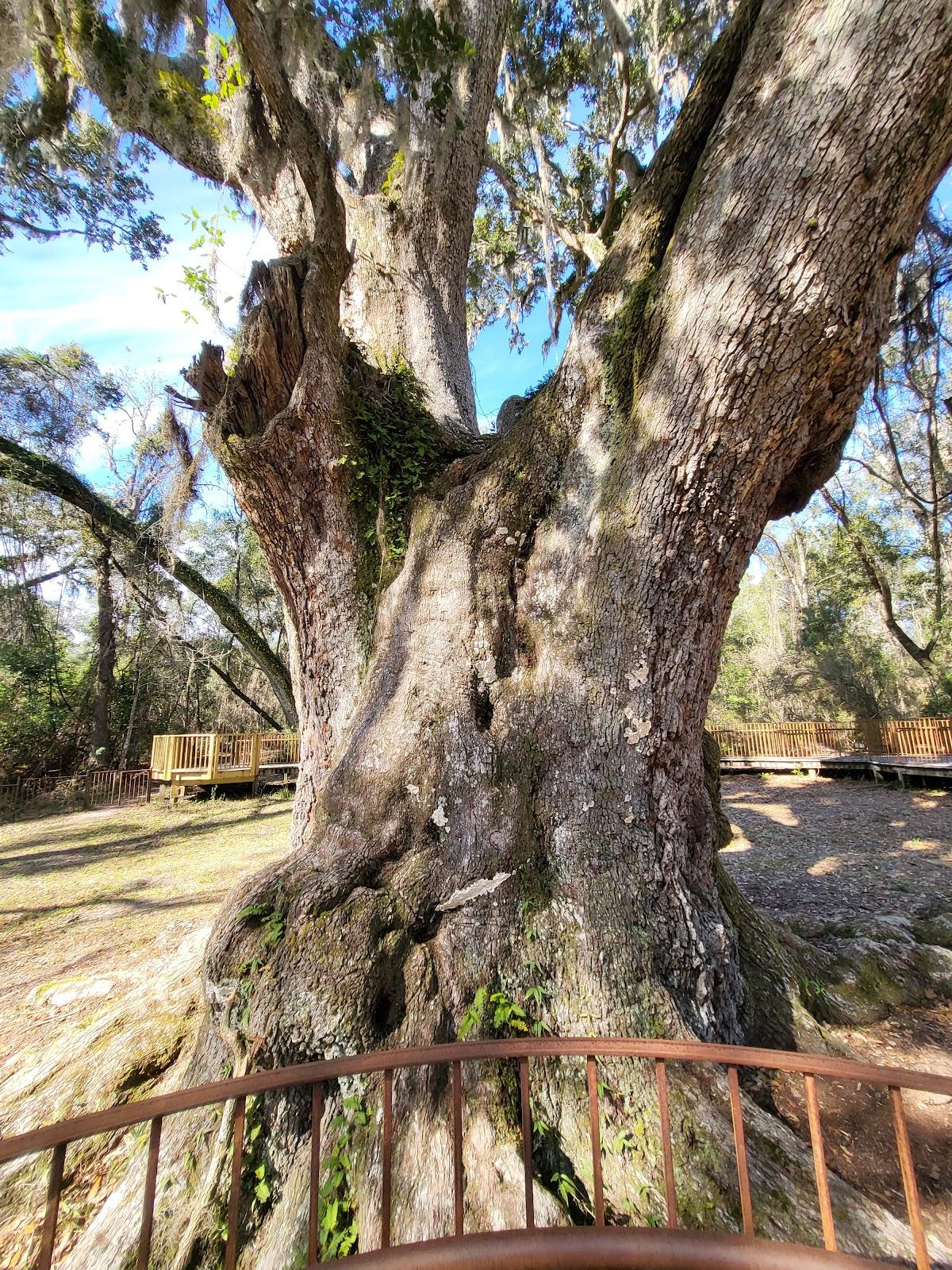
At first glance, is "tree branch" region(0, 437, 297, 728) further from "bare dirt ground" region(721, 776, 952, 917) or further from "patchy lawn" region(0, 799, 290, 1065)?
"bare dirt ground" region(721, 776, 952, 917)

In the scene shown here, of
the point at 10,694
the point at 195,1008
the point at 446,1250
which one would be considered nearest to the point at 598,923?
the point at 446,1250

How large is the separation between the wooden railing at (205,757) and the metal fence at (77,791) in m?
A: 0.72

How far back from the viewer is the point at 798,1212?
1703 millimetres

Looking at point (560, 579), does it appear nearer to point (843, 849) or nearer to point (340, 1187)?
point (340, 1187)

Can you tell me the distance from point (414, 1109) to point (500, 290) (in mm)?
10869

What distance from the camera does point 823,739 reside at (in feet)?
54.6

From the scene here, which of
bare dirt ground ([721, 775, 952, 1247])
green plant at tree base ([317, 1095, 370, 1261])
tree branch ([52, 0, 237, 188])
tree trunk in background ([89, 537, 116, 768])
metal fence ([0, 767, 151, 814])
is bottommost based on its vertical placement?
bare dirt ground ([721, 775, 952, 1247])

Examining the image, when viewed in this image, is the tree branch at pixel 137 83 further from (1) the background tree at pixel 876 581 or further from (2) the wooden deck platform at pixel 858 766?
(2) the wooden deck platform at pixel 858 766

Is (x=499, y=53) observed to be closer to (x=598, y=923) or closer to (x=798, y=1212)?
(x=598, y=923)

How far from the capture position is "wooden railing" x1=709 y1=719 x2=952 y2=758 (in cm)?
1427

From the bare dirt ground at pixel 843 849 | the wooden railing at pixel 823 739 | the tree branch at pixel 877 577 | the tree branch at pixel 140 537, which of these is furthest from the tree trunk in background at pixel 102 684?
the tree branch at pixel 877 577

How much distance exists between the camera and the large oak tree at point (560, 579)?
198 centimetres

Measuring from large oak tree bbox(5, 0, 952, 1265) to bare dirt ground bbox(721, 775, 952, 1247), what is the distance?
404 mm

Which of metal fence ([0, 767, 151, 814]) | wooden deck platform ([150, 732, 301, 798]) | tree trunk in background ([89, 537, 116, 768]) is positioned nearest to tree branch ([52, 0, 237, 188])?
wooden deck platform ([150, 732, 301, 798])
